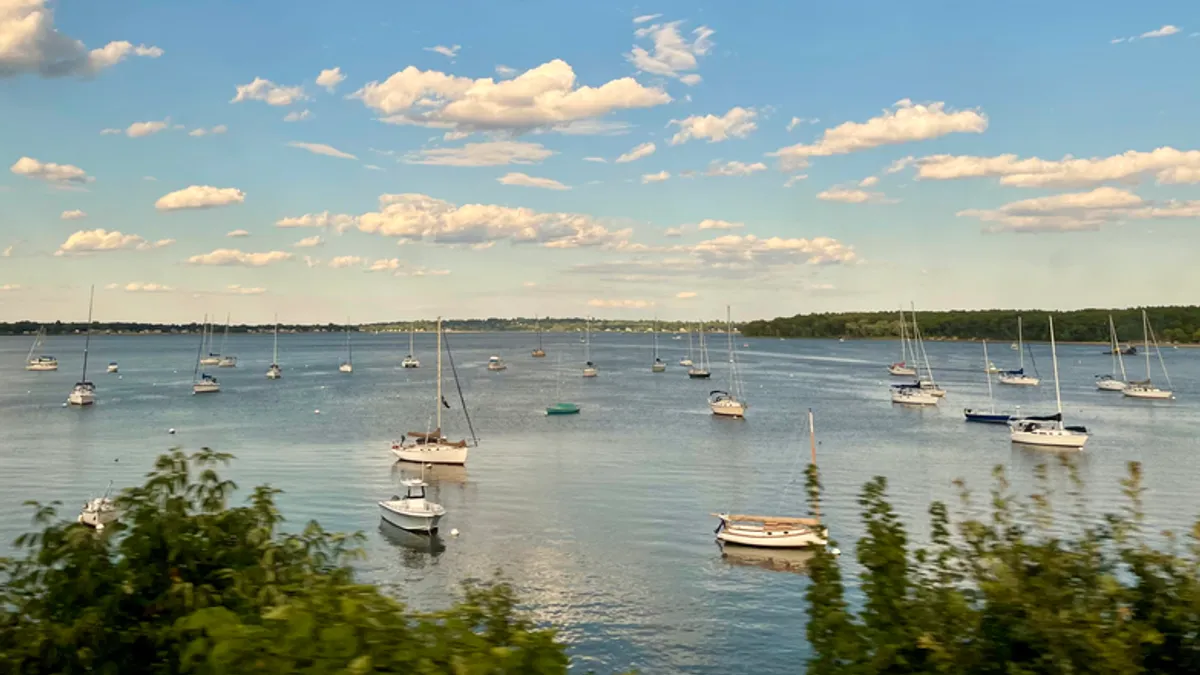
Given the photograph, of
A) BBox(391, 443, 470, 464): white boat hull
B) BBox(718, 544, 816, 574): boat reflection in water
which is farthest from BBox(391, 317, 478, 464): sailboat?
BBox(718, 544, 816, 574): boat reflection in water

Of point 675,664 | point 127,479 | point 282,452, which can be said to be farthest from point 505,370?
point 675,664

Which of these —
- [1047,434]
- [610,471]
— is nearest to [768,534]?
[610,471]

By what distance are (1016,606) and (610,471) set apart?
52378 mm

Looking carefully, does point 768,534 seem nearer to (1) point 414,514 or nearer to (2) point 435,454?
(1) point 414,514

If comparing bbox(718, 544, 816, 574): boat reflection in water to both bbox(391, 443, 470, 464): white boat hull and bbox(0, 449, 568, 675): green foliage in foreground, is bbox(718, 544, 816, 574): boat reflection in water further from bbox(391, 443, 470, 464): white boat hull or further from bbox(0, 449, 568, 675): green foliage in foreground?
bbox(0, 449, 568, 675): green foliage in foreground

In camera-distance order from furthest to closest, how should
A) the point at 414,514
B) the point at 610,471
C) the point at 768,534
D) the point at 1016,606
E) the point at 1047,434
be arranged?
the point at 1047,434, the point at 610,471, the point at 414,514, the point at 768,534, the point at 1016,606

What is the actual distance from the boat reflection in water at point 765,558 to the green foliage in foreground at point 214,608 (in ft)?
100

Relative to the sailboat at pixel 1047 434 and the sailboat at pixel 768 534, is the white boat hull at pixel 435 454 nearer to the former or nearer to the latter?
the sailboat at pixel 768 534

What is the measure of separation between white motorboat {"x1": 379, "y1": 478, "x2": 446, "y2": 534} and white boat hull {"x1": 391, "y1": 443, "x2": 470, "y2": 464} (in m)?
16.5

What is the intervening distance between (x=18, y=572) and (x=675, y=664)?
21.9 m

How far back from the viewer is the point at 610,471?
189 feet

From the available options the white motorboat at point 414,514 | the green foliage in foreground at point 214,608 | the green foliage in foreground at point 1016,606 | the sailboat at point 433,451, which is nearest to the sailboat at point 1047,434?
the sailboat at point 433,451

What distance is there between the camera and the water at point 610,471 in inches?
1233

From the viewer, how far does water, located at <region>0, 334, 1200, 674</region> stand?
1233 inches
